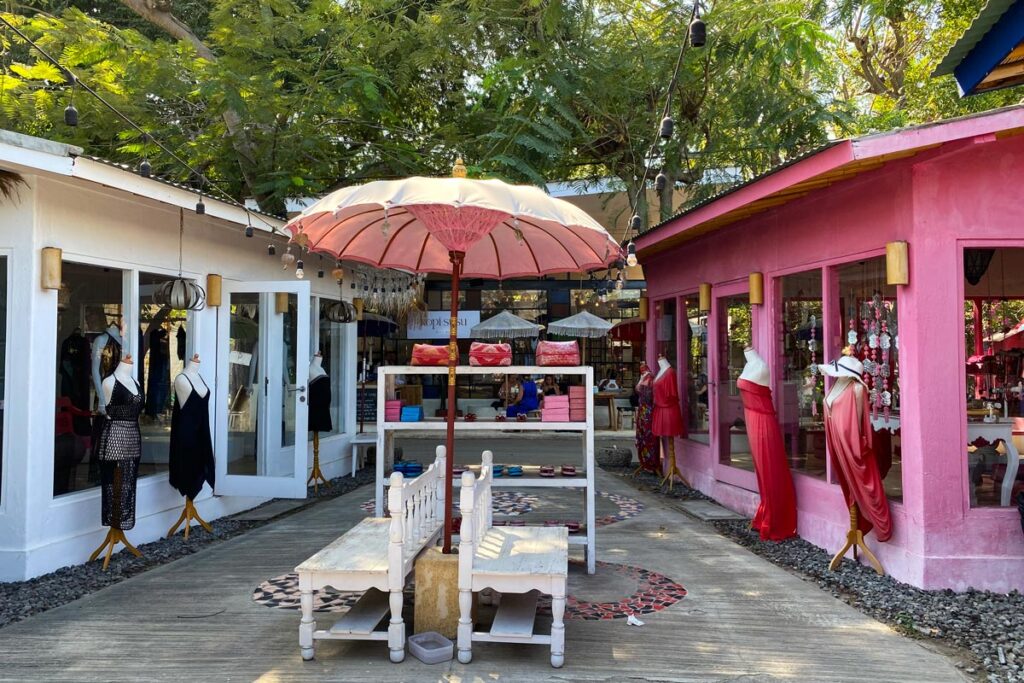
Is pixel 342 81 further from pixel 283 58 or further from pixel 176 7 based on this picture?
pixel 176 7

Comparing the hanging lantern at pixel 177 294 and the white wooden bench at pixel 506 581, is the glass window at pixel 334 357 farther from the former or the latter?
the white wooden bench at pixel 506 581

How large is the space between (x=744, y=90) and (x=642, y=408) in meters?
5.02

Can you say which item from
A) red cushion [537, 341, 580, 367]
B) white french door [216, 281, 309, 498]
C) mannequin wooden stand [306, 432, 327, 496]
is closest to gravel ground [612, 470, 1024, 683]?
red cushion [537, 341, 580, 367]

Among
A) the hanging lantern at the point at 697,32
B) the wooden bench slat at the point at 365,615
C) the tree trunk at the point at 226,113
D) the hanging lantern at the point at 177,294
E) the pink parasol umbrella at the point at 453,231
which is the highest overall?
the tree trunk at the point at 226,113

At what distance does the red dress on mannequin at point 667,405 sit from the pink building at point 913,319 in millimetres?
1774

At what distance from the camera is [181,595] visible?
16.3 feet

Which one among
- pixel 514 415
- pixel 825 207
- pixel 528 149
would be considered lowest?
pixel 514 415

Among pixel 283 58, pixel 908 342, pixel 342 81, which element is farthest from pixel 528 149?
pixel 908 342

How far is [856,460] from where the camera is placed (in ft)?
17.7

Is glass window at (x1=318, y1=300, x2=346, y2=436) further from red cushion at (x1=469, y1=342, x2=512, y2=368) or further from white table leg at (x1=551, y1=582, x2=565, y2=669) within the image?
white table leg at (x1=551, y1=582, x2=565, y2=669)

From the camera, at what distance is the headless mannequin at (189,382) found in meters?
6.70

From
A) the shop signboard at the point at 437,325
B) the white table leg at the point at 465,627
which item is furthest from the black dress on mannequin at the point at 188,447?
the shop signboard at the point at 437,325

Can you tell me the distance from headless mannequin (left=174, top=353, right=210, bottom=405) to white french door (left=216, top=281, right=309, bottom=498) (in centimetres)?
90

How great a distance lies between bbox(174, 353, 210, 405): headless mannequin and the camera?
6695mm
